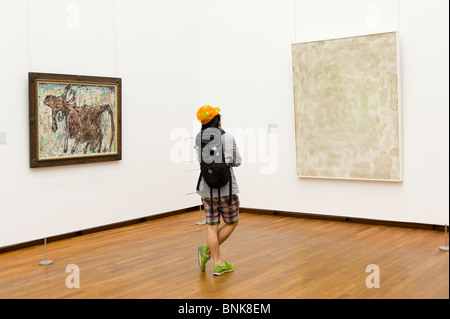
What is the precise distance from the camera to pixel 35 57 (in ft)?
23.6

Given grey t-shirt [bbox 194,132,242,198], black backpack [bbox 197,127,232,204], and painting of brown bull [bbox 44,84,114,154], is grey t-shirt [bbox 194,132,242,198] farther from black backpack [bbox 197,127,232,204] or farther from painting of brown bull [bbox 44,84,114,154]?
painting of brown bull [bbox 44,84,114,154]

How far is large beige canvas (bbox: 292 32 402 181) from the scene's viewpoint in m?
7.64

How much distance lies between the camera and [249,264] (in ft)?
19.7

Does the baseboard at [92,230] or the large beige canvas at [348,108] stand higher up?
the large beige canvas at [348,108]

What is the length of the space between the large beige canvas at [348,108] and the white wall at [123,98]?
2.27m

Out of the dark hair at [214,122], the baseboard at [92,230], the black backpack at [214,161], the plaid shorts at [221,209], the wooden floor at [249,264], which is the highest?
the dark hair at [214,122]

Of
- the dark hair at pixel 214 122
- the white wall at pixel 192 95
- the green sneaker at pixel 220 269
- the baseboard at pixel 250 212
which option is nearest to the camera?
the dark hair at pixel 214 122

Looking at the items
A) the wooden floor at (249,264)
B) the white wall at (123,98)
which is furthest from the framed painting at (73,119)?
the wooden floor at (249,264)

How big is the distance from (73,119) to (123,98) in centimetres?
108

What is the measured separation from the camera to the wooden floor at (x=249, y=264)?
5059mm

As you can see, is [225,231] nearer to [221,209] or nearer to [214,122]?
[221,209]

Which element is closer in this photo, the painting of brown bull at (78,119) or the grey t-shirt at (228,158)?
the grey t-shirt at (228,158)

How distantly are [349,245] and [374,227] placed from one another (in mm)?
1232

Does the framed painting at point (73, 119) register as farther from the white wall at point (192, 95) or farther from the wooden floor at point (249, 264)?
the wooden floor at point (249, 264)
